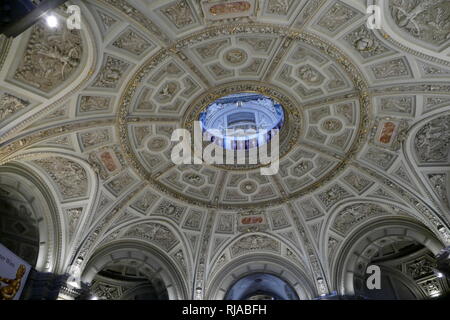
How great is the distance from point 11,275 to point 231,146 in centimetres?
933

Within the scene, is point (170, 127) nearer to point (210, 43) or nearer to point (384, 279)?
point (210, 43)

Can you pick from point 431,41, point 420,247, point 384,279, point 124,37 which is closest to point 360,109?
point 431,41

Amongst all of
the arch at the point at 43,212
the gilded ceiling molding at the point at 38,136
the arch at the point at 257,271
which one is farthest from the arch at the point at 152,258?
the gilded ceiling molding at the point at 38,136

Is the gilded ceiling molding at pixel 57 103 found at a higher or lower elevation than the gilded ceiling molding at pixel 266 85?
lower

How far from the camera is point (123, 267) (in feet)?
64.3

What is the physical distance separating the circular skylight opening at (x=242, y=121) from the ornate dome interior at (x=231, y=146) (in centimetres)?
13

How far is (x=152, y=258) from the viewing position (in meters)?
16.9

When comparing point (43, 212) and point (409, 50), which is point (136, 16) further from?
point (43, 212)

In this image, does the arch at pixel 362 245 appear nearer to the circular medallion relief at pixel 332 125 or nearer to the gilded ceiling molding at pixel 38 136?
the circular medallion relief at pixel 332 125

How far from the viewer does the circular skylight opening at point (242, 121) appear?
598 inches

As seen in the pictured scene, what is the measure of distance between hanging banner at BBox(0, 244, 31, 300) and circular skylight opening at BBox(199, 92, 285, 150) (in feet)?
26.8

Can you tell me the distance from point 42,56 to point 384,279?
1890 centimetres

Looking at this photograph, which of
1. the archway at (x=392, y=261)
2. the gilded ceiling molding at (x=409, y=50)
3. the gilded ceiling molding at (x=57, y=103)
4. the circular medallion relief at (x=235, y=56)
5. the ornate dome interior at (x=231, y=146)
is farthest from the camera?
the archway at (x=392, y=261)

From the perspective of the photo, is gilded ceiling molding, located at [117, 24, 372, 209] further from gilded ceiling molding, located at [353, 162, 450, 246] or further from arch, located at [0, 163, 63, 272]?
arch, located at [0, 163, 63, 272]
